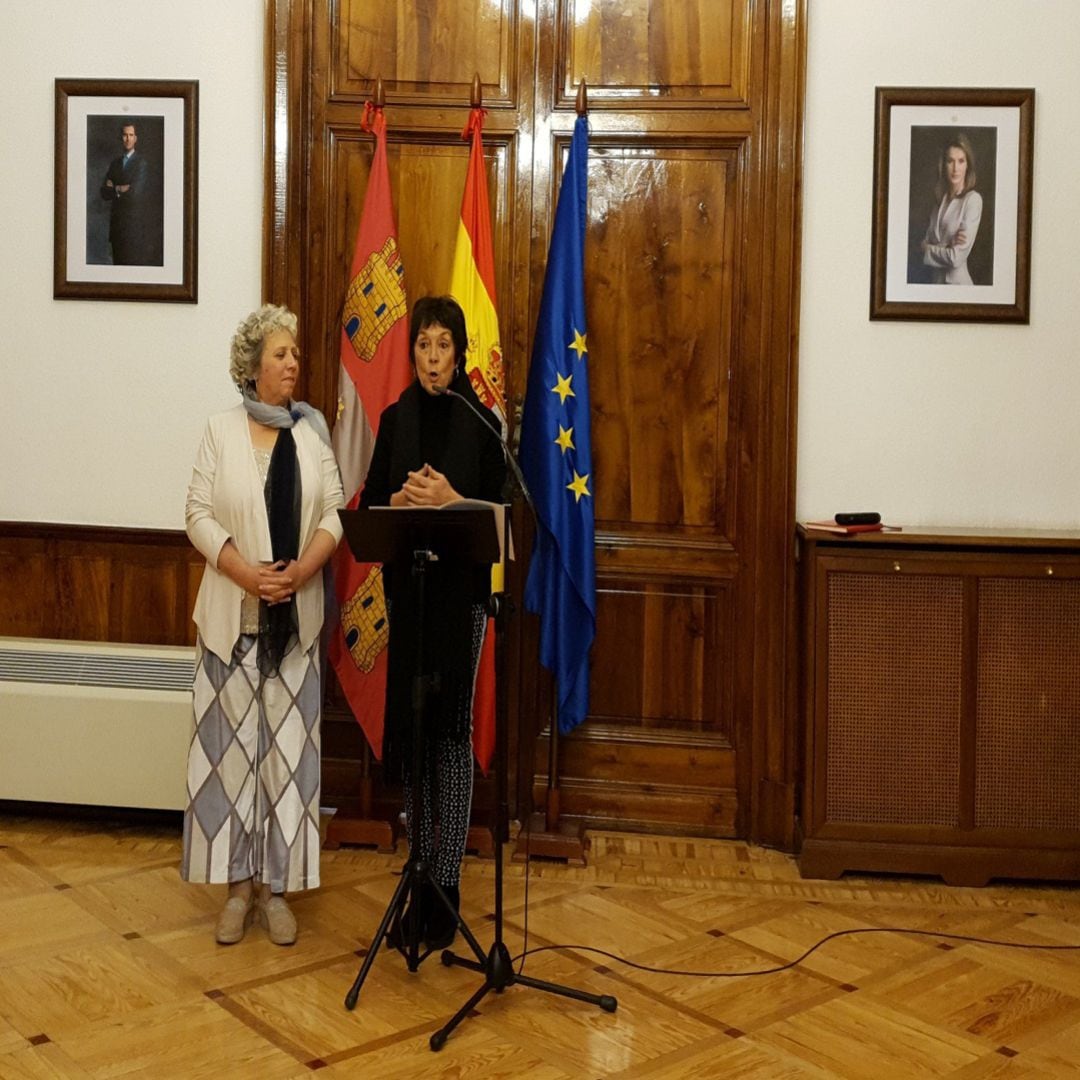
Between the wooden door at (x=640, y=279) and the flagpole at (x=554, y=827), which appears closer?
the flagpole at (x=554, y=827)

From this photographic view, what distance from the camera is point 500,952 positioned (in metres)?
2.96

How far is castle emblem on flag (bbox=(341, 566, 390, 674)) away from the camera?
3.98 m

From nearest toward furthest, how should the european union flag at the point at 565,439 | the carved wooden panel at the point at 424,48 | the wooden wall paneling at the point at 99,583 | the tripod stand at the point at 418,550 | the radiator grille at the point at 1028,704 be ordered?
the tripod stand at the point at 418,550
the radiator grille at the point at 1028,704
the european union flag at the point at 565,439
the carved wooden panel at the point at 424,48
the wooden wall paneling at the point at 99,583

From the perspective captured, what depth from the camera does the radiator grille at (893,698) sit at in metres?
Result: 3.87

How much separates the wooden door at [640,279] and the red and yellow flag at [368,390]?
270 millimetres

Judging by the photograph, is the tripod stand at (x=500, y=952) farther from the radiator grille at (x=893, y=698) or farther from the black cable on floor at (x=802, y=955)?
the radiator grille at (x=893, y=698)

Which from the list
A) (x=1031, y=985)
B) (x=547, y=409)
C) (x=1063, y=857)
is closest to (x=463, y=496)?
(x=547, y=409)

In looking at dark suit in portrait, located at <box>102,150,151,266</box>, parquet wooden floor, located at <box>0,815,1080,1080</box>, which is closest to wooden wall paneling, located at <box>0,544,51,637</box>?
parquet wooden floor, located at <box>0,815,1080,1080</box>

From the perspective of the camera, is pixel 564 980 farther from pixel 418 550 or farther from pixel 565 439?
pixel 565 439

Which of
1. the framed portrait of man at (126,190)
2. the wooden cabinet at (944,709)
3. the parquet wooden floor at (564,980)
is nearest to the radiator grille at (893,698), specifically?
the wooden cabinet at (944,709)

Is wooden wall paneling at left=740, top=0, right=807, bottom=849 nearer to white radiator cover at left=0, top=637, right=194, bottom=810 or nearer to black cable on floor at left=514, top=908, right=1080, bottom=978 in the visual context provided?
black cable on floor at left=514, top=908, right=1080, bottom=978

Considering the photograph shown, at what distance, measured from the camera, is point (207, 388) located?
4332mm

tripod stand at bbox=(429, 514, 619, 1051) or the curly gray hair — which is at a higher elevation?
the curly gray hair

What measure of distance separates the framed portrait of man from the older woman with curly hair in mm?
1104
